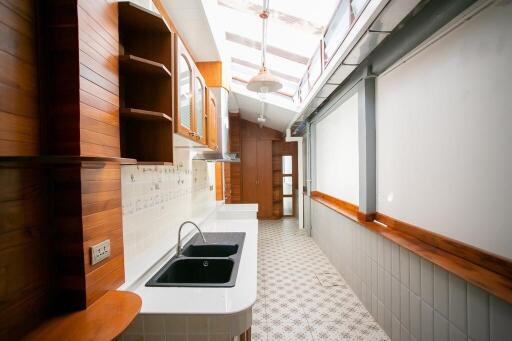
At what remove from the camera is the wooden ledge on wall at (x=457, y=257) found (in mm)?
1126

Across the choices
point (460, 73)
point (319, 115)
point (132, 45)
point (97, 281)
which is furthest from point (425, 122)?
point (319, 115)

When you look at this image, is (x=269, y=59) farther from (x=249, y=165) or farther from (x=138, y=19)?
(x=249, y=165)

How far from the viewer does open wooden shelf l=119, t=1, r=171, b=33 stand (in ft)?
3.99

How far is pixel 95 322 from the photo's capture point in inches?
35.7

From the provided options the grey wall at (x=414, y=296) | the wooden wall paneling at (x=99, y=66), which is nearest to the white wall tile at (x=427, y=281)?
the grey wall at (x=414, y=296)

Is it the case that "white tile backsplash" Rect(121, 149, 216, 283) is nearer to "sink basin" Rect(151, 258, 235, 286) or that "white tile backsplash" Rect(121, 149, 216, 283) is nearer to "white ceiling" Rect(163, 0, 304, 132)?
"sink basin" Rect(151, 258, 235, 286)


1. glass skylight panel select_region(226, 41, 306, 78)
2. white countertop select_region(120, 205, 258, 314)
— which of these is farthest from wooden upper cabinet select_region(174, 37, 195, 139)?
glass skylight panel select_region(226, 41, 306, 78)

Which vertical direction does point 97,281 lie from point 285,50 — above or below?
below

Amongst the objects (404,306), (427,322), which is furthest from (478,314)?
(404,306)

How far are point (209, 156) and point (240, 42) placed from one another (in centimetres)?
198

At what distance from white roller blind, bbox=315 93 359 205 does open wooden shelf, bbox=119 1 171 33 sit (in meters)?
2.26

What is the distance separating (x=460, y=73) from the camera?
1416mm

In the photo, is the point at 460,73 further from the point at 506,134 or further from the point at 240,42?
the point at 240,42

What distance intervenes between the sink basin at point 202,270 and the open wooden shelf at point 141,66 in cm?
123
